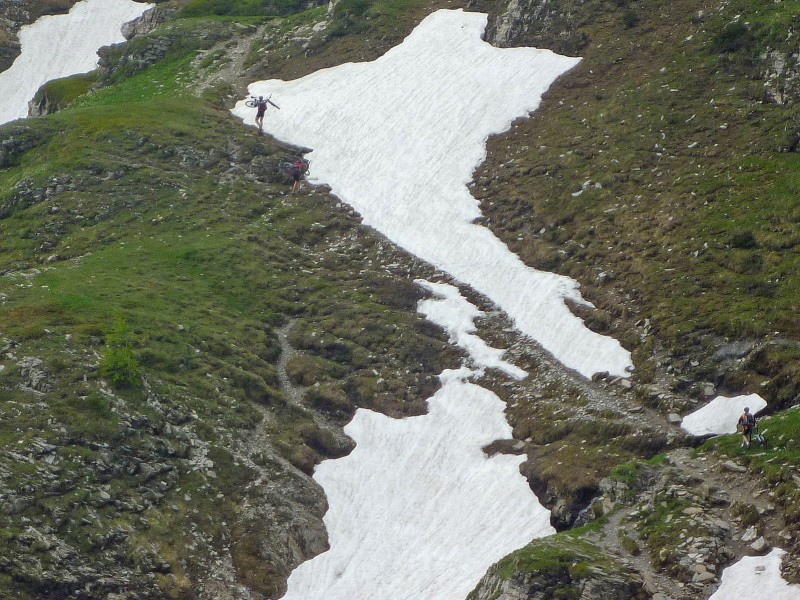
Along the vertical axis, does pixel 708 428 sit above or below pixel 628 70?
below

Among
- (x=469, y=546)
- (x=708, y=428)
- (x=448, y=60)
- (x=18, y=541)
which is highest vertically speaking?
(x=448, y=60)

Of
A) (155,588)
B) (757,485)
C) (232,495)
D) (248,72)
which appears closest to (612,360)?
(757,485)

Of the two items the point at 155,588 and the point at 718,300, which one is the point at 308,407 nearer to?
the point at 155,588

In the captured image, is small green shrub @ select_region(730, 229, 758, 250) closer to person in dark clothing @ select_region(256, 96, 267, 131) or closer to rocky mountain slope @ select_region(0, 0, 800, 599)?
rocky mountain slope @ select_region(0, 0, 800, 599)

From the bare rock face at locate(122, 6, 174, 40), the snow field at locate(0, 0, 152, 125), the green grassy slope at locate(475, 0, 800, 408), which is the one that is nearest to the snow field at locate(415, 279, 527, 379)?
Result: the green grassy slope at locate(475, 0, 800, 408)

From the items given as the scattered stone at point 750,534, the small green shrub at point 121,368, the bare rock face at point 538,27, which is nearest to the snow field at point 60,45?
the bare rock face at point 538,27

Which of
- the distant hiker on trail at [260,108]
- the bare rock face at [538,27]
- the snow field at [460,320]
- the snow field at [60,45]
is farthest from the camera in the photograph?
the snow field at [60,45]

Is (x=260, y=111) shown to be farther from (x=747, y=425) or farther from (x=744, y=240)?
(x=747, y=425)

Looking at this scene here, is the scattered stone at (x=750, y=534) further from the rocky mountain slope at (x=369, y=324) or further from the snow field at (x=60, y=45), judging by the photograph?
the snow field at (x=60, y=45)
